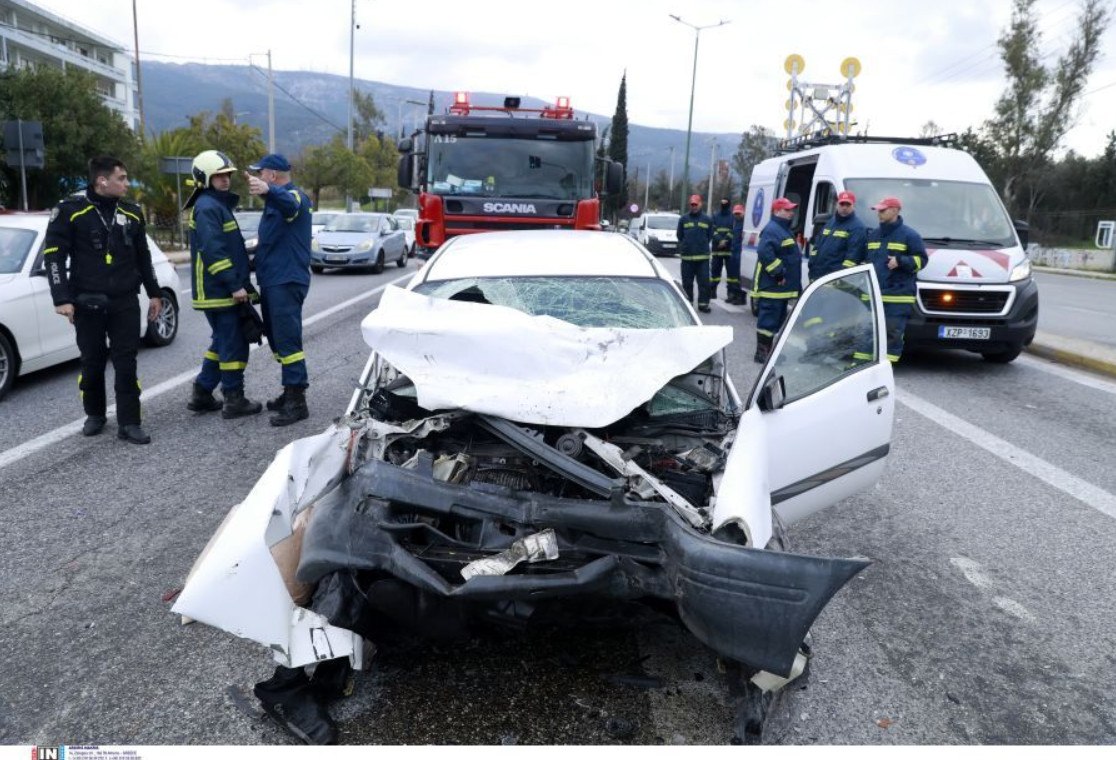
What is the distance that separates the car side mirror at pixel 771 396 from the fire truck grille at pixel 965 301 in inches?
230

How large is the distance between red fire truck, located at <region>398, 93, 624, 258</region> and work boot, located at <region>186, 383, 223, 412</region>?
523 cm

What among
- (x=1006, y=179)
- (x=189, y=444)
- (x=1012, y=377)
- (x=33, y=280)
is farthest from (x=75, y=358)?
(x=1006, y=179)

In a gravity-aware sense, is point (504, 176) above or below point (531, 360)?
above

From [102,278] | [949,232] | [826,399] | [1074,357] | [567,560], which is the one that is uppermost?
[949,232]

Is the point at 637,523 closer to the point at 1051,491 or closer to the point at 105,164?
the point at 1051,491

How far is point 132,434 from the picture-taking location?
18.1 ft

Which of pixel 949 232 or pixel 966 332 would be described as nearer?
pixel 966 332

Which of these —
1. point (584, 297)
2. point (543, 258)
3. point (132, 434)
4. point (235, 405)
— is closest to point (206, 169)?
point (235, 405)

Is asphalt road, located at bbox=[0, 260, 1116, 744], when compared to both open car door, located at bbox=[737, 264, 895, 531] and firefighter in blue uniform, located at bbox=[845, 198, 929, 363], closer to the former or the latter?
open car door, located at bbox=[737, 264, 895, 531]

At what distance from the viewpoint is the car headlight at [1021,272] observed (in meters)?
8.46

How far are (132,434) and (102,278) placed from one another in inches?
41.2

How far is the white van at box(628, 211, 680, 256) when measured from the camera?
26031 mm

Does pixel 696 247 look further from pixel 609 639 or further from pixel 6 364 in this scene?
pixel 609 639
